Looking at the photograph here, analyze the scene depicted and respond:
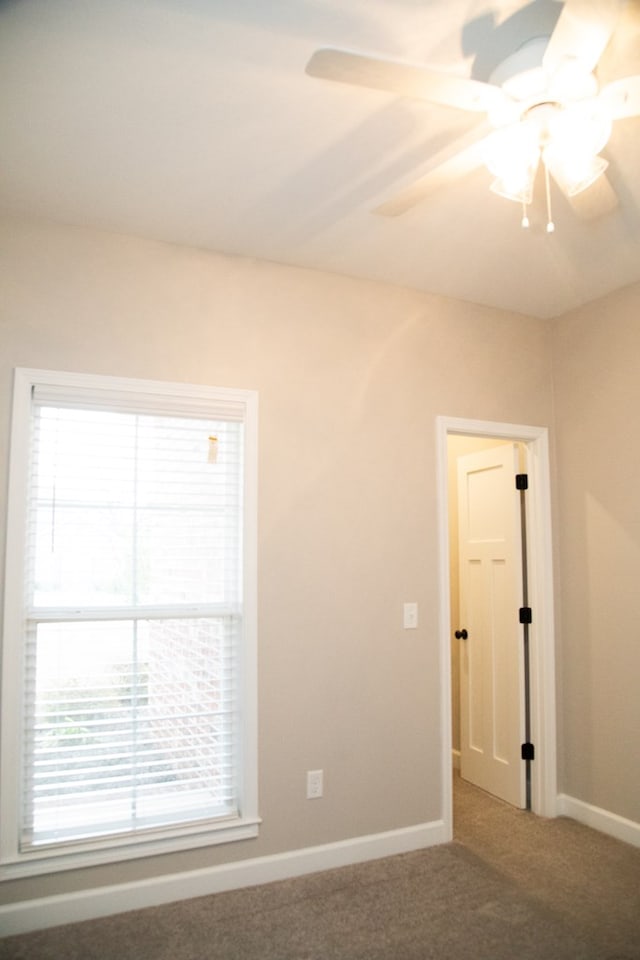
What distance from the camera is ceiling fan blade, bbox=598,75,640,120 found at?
1462 millimetres

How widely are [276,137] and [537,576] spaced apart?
2643mm

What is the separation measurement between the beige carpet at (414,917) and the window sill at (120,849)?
0.67ft

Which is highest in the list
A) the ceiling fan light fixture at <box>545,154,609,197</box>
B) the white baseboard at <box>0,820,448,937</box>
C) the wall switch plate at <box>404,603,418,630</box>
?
the ceiling fan light fixture at <box>545,154,609,197</box>

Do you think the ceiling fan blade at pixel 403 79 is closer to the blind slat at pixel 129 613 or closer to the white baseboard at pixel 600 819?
the blind slat at pixel 129 613

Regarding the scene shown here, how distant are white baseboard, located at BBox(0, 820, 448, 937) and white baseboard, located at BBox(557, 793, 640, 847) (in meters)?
0.80

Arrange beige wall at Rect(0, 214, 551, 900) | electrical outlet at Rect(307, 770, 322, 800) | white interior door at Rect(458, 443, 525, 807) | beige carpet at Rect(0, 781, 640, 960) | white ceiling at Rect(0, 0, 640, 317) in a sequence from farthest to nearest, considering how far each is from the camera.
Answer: white interior door at Rect(458, 443, 525, 807) → electrical outlet at Rect(307, 770, 322, 800) → beige wall at Rect(0, 214, 551, 900) → beige carpet at Rect(0, 781, 640, 960) → white ceiling at Rect(0, 0, 640, 317)

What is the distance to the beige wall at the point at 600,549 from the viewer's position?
3.22 meters

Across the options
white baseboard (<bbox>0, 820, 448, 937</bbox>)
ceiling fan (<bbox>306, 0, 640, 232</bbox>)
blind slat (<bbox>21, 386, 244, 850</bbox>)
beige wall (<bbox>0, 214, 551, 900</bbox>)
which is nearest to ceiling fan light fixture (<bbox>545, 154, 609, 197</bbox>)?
ceiling fan (<bbox>306, 0, 640, 232</bbox>)

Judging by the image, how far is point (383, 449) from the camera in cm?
321

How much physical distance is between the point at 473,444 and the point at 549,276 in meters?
1.40

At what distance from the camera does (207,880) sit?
8.70 feet

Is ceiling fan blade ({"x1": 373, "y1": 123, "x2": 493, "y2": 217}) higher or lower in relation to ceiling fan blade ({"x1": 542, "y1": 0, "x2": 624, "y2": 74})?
lower

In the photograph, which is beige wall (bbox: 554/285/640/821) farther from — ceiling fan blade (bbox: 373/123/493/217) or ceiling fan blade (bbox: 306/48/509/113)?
ceiling fan blade (bbox: 306/48/509/113)

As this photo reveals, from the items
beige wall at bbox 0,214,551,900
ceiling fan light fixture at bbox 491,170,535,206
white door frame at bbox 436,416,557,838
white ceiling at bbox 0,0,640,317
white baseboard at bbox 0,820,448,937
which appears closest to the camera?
white ceiling at bbox 0,0,640,317
